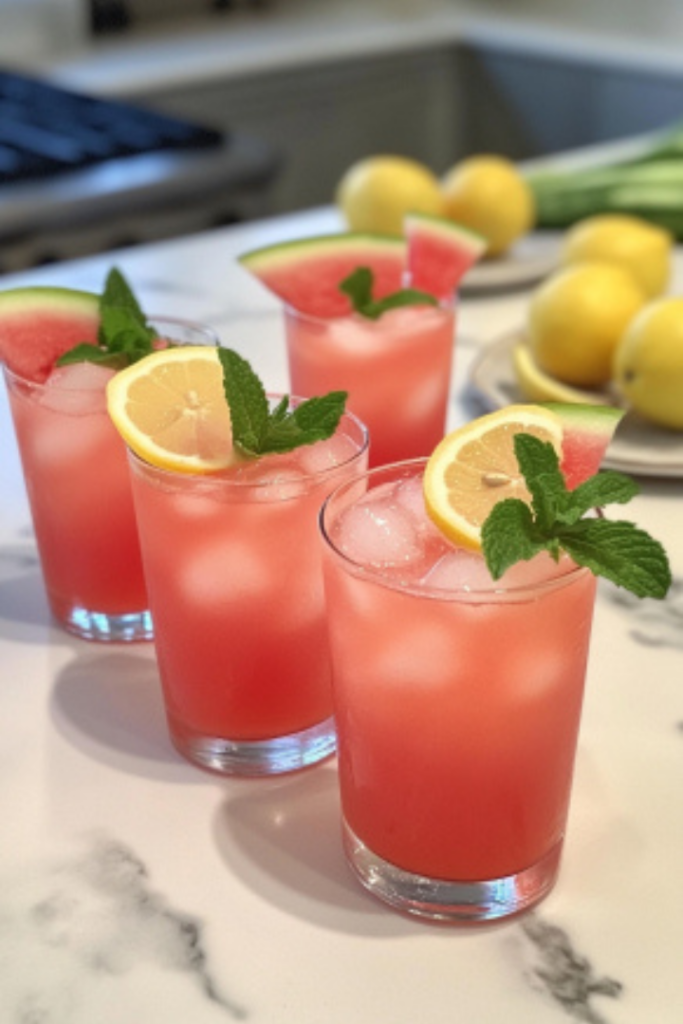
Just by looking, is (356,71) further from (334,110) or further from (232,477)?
(232,477)

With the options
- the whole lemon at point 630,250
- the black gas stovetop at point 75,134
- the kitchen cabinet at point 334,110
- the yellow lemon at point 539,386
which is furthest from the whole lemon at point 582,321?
the kitchen cabinet at point 334,110

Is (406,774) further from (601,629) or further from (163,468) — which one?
(601,629)

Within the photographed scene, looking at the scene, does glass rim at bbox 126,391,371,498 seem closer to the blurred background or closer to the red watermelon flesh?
the red watermelon flesh

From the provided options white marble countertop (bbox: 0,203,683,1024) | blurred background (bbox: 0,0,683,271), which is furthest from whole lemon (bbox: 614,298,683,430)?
blurred background (bbox: 0,0,683,271)

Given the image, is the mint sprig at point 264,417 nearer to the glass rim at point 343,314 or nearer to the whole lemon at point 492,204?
the glass rim at point 343,314

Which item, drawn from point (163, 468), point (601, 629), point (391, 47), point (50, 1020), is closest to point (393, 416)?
point (601, 629)
